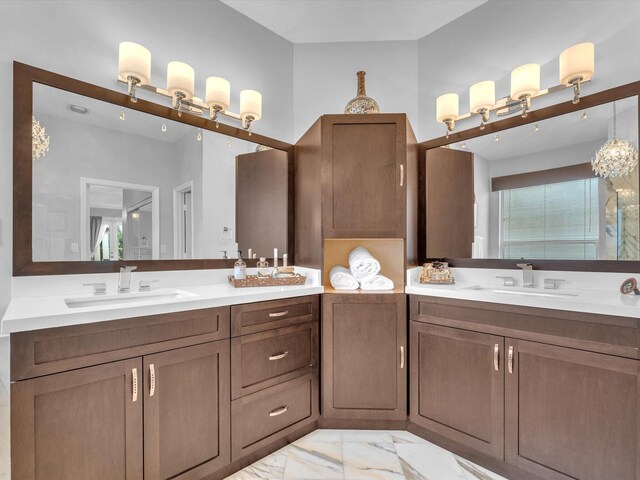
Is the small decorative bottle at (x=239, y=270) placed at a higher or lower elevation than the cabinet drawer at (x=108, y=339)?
higher

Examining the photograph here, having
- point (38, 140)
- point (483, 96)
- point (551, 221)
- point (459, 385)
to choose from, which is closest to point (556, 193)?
point (551, 221)

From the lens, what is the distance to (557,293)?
1.74 meters

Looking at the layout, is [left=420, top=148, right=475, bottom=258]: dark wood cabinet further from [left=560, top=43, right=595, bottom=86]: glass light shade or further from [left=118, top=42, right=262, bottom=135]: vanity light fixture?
[left=118, top=42, right=262, bottom=135]: vanity light fixture

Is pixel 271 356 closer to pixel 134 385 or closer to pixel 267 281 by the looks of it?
pixel 267 281

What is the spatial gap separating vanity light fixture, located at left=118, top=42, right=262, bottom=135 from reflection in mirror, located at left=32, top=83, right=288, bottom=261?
14cm

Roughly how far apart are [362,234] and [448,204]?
2.40 feet

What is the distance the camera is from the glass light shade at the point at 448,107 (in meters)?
2.28

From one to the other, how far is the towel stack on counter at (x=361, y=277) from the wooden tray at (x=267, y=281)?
0.22 m

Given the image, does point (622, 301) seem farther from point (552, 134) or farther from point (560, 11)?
point (560, 11)

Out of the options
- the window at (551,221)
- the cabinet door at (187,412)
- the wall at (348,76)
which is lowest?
the cabinet door at (187,412)

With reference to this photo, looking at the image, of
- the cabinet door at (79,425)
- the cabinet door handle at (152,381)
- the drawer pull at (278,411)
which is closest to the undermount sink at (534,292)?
the drawer pull at (278,411)

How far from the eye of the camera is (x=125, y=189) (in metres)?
1.81

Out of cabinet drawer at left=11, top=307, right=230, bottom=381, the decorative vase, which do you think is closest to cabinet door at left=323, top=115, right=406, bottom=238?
the decorative vase

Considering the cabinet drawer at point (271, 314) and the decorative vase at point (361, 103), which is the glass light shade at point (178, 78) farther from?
the cabinet drawer at point (271, 314)
